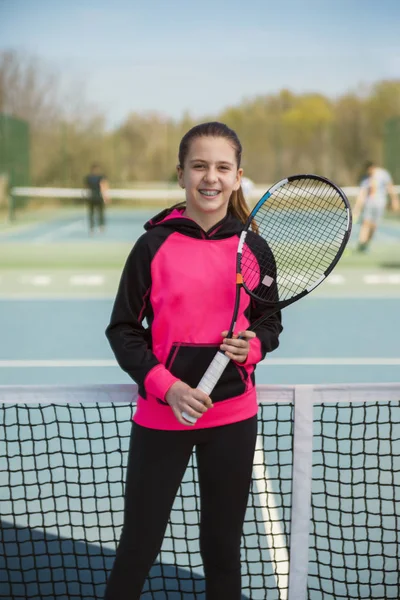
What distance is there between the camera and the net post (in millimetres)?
2174

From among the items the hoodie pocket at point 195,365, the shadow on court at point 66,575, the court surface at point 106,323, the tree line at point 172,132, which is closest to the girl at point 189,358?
the hoodie pocket at point 195,365

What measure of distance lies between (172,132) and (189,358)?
25.1 meters

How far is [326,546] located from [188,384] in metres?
1.33

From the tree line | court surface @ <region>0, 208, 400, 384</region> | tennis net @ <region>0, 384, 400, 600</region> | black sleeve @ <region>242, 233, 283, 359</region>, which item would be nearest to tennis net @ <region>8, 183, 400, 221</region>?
the tree line

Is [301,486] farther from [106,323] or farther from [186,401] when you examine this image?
[106,323]

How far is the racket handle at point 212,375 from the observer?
1.75 meters

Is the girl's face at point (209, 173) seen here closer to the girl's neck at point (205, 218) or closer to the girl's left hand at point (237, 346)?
the girl's neck at point (205, 218)

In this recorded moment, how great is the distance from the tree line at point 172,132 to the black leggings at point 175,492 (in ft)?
73.6

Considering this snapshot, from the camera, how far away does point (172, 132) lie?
26344 mm

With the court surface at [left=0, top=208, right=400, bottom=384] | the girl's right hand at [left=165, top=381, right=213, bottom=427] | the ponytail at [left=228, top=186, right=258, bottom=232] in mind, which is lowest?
the court surface at [left=0, top=208, right=400, bottom=384]

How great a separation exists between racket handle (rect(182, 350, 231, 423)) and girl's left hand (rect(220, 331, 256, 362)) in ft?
0.05

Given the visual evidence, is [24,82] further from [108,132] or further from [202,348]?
[202,348]

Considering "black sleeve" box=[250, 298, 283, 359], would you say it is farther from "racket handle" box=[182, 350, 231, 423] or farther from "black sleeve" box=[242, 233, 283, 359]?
"racket handle" box=[182, 350, 231, 423]

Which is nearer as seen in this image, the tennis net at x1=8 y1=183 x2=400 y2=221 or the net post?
the net post
